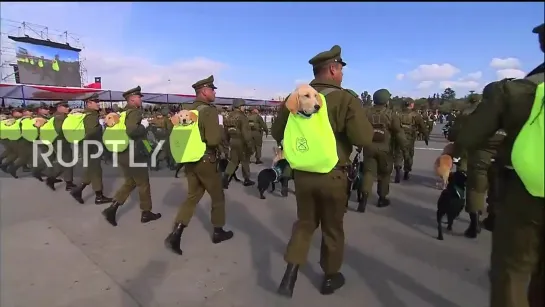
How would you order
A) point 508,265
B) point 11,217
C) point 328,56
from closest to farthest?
point 508,265 < point 328,56 < point 11,217

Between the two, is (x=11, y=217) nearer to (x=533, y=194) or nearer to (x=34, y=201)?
(x=34, y=201)

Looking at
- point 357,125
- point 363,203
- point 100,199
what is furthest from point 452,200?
point 100,199

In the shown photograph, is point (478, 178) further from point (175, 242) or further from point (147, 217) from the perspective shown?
point (147, 217)

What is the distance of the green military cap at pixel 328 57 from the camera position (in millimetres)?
3340

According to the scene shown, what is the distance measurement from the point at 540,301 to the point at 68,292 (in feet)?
12.0

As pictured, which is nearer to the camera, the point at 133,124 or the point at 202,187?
the point at 202,187

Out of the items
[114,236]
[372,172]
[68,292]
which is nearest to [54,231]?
[114,236]

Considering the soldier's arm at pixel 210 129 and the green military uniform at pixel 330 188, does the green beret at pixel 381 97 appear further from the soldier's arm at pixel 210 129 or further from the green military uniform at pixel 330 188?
the green military uniform at pixel 330 188

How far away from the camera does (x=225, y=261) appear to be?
4.16m

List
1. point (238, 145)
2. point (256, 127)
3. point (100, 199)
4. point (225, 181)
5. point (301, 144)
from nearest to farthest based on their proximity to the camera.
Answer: point (301, 144) → point (100, 199) → point (225, 181) → point (238, 145) → point (256, 127)

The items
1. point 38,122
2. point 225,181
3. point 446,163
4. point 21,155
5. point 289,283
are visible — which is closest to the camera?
point 446,163

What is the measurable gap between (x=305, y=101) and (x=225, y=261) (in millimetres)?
2074

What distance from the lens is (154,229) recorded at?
17.6ft

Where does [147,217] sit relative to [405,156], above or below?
below
